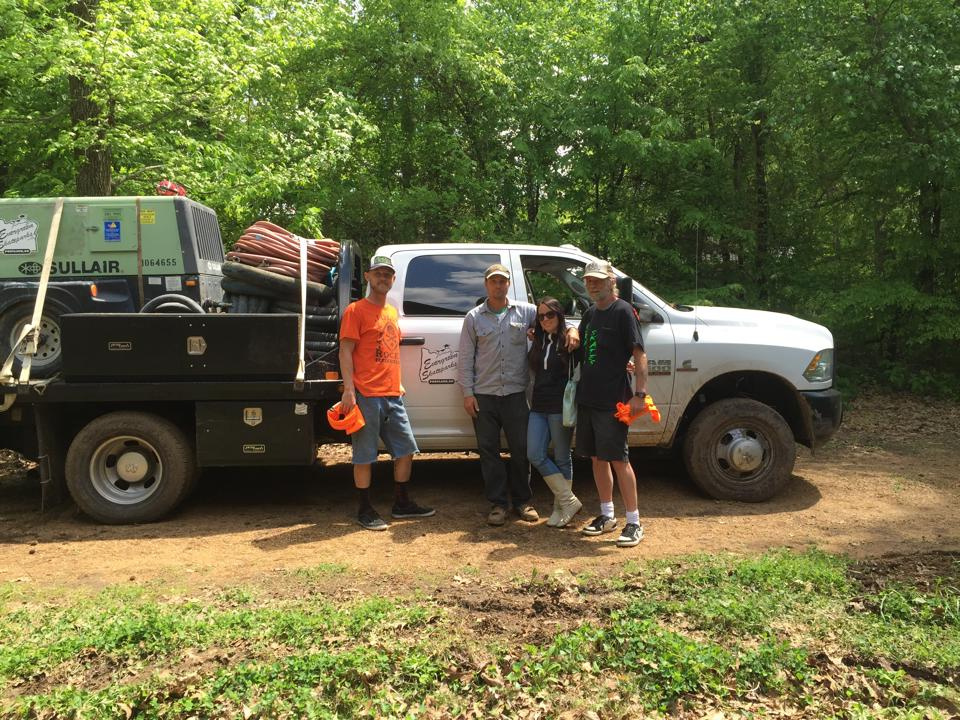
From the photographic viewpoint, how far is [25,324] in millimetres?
5930

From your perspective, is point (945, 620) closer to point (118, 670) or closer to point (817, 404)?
point (817, 404)

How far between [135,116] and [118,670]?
26.2 feet

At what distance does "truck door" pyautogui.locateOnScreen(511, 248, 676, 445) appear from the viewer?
602cm

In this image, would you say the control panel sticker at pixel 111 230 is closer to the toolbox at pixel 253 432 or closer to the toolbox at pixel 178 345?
the toolbox at pixel 178 345

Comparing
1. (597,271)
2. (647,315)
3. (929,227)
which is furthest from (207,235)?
Answer: (929,227)

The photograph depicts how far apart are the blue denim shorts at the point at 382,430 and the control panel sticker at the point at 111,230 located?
2.38 meters

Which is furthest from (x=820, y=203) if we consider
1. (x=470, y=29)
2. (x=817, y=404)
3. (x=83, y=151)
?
(x=83, y=151)

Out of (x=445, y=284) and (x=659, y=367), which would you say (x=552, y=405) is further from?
(x=445, y=284)

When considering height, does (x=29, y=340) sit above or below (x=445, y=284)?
below

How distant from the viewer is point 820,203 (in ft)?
41.1

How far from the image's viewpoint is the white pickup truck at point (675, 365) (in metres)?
5.96

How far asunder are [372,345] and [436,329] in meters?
0.66

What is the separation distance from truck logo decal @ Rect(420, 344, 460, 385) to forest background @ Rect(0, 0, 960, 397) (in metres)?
4.95

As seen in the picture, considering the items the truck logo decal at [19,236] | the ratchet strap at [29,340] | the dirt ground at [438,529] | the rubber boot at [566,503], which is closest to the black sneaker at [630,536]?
the dirt ground at [438,529]
